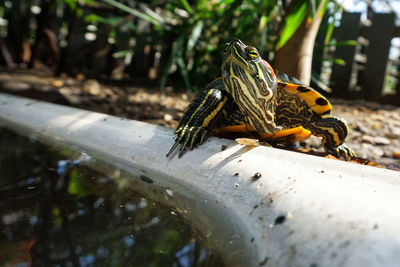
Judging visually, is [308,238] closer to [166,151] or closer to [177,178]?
[177,178]

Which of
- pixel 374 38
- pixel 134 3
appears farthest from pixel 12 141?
pixel 374 38

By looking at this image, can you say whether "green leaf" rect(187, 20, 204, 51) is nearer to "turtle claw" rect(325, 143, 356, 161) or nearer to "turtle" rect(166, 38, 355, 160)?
"turtle" rect(166, 38, 355, 160)

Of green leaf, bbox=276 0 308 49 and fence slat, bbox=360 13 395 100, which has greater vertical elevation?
green leaf, bbox=276 0 308 49

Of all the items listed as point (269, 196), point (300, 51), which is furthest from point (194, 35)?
point (269, 196)

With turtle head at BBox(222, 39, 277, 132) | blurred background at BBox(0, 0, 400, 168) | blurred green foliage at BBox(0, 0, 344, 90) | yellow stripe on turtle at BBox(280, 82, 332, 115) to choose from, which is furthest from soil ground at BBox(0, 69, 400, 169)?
turtle head at BBox(222, 39, 277, 132)

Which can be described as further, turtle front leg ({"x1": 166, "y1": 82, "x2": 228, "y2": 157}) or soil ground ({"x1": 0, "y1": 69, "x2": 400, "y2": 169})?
soil ground ({"x1": 0, "y1": 69, "x2": 400, "y2": 169})

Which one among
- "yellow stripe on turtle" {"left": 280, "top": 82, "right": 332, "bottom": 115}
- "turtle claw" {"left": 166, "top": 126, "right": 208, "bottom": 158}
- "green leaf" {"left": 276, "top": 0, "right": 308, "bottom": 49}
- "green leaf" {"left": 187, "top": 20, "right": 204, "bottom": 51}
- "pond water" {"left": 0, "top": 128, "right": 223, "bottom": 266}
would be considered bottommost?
"pond water" {"left": 0, "top": 128, "right": 223, "bottom": 266}

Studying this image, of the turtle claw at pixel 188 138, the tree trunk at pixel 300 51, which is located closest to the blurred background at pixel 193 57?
the tree trunk at pixel 300 51
